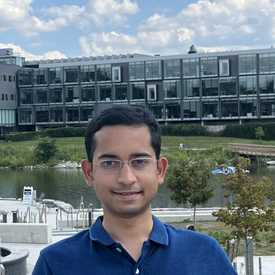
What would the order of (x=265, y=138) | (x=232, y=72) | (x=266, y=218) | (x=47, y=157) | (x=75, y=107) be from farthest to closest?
(x=75, y=107) < (x=232, y=72) < (x=265, y=138) < (x=47, y=157) < (x=266, y=218)

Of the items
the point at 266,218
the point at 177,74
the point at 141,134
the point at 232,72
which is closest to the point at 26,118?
the point at 177,74

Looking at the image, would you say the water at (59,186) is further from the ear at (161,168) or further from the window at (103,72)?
the ear at (161,168)

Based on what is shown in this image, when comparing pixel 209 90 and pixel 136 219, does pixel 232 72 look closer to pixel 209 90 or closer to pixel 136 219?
pixel 209 90

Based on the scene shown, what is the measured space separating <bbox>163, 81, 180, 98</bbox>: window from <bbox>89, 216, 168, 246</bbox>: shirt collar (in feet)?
224

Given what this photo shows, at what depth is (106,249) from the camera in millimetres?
2484

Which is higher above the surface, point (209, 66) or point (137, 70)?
point (209, 66)

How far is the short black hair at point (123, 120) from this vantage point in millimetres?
2555

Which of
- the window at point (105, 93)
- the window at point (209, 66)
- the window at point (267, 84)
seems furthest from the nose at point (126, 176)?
the window at point (105, 93)

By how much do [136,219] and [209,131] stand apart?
6403cm

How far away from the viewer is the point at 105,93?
72938 mm

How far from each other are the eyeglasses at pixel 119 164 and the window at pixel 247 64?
219 ft

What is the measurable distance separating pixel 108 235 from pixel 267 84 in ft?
219

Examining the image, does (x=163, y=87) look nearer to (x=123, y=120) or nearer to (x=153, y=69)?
(x=153, y=69)

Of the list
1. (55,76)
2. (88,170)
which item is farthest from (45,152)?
(88,170)
